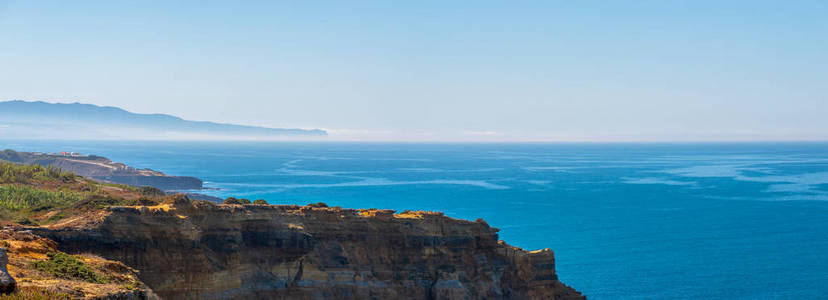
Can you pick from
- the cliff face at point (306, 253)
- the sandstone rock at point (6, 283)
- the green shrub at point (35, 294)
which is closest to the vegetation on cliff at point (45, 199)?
the cliff face at point (306, 253)

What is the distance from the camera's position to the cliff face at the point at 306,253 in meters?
37.0

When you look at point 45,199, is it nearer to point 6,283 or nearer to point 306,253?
point 306,253

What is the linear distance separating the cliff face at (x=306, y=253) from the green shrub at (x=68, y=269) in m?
6.96

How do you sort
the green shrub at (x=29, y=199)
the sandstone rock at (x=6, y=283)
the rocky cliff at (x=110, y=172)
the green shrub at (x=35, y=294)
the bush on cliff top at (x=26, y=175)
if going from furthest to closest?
1. the rocky cliff at (x=110, y=172)
2. the bush on cliff top at (x=26, y=175)
3. the green shrub at (x=29, y=199)
4. the sandstone rock at (x=6, y=283)
5. the green shrub at (x=35, y=294)

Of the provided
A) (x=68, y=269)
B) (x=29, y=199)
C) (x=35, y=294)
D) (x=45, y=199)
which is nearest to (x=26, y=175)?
(x=45, y=199)

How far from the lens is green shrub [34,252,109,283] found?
2702cm

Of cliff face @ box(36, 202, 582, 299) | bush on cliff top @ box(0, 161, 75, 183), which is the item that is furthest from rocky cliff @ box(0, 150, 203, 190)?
cliff face @ box(36, 202, 582, 299)

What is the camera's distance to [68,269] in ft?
90.7

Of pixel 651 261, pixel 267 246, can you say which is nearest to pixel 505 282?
pixel 267 246

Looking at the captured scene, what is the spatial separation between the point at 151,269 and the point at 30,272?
1132 centimetres

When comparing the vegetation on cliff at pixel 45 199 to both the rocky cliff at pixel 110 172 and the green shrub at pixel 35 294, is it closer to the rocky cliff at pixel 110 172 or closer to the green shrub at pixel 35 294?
the green shrub at pixel 35 294

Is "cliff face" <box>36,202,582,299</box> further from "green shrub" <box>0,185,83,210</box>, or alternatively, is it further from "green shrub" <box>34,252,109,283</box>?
"green shrub" <box>0,185,83,210</box>

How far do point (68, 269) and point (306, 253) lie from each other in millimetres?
17459

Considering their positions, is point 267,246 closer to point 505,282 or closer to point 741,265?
point 505,282
